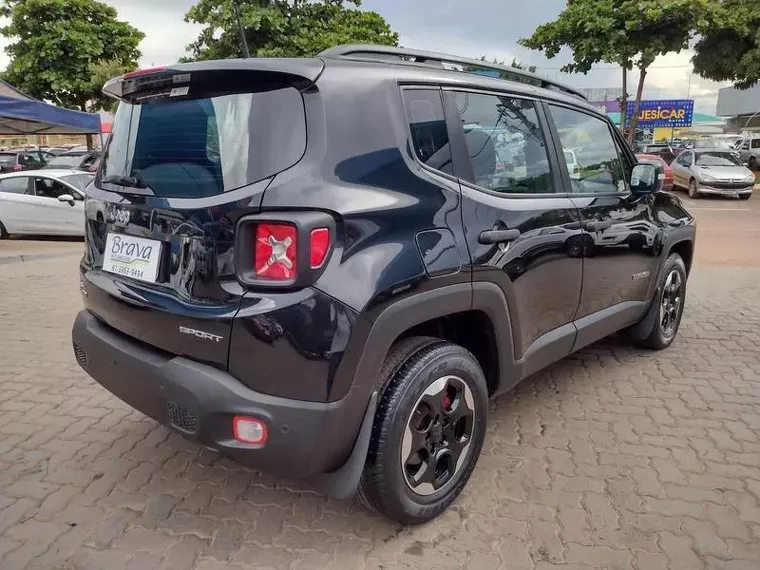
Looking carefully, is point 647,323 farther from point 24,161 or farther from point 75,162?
point 24,161

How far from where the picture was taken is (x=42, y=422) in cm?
335

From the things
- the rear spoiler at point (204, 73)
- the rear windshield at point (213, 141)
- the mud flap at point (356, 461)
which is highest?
the rear spoiler at point (204, 73)

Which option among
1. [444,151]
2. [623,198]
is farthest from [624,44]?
[444,151]

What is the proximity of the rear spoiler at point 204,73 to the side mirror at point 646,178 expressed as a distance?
7.87ft

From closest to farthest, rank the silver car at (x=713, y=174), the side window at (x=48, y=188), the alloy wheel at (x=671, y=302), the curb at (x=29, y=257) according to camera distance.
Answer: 1. the alloy wheel at (x=671, y=302)
2. the curb at (x=29, y=257)
3. the side window at (x=48, y=188)
4. the silver car at (x=713, y=174)

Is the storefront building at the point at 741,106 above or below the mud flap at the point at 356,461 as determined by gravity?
above

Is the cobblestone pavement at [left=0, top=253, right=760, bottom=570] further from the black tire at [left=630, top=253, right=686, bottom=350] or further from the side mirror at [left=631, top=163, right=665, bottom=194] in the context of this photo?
the side mirror at [left=631, top=163, right=665, bottom=194]

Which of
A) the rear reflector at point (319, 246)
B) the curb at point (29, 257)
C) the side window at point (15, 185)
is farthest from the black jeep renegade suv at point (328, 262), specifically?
the side window at point (15, 185)

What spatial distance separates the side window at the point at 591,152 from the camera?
10.6 feet

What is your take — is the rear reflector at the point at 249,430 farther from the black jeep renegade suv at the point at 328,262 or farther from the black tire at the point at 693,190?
the black tire at the point at 693,190

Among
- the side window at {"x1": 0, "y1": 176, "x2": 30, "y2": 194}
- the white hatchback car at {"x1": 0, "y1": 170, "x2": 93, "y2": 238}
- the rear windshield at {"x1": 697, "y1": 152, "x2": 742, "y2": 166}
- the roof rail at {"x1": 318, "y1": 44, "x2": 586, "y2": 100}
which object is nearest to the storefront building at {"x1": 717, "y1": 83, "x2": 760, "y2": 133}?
the rear windshield at {"x1": 697, "y1": 152, "x2": 742, "y2": 166}

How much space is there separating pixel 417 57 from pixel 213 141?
3.22 ft

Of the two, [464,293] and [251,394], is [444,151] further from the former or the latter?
[251,394]

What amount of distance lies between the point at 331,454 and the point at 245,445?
29 centimetres
